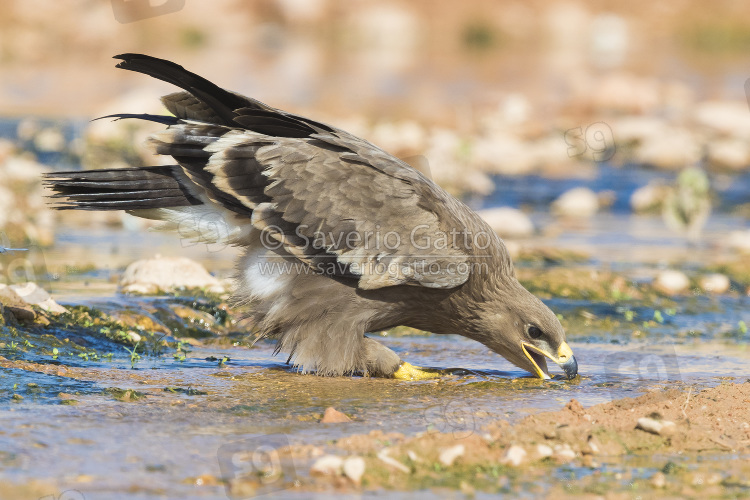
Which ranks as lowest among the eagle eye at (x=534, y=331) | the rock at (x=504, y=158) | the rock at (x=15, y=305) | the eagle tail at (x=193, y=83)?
the rock at (x=15, y=305)

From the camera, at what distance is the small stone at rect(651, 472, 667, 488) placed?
379 centimetres

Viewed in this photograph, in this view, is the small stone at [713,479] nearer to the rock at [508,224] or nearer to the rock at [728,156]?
the rock at [508,224]

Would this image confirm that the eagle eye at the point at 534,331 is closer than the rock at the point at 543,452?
No

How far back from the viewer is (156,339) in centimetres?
615

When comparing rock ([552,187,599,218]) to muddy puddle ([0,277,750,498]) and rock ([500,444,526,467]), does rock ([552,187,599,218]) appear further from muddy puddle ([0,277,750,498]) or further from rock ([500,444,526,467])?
rock ([500,444,526,467])

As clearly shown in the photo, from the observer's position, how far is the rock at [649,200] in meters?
13.5

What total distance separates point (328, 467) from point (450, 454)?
512 mm

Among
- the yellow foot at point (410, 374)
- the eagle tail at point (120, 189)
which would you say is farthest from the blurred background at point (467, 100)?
the yellow foot at point (410, 374)

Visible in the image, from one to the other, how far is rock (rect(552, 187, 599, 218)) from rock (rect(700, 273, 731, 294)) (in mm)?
4496

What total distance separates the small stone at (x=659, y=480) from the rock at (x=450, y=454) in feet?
2.31

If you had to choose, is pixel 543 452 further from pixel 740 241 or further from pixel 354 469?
pixel 740 241

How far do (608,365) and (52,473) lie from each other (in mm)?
3513

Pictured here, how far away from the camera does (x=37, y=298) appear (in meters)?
6.13

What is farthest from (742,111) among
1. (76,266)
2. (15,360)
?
(15,360)
